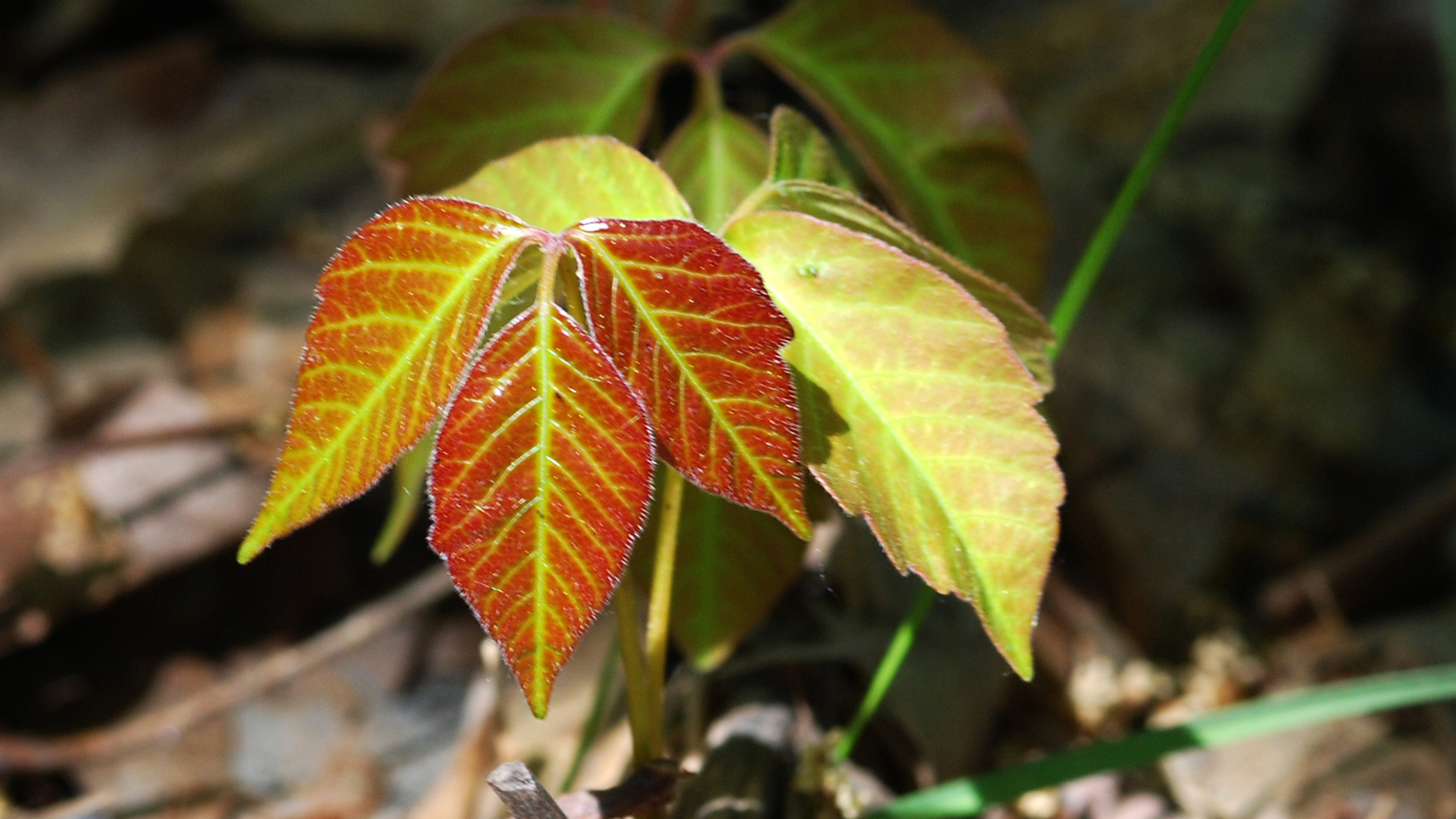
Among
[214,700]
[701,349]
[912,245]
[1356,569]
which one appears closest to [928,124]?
[912,245]

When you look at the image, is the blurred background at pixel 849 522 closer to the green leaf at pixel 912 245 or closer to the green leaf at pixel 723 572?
the green leaf at pixel 723 572

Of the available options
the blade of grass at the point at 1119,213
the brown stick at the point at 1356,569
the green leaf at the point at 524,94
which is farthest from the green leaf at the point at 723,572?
the brown stick at the point at 1356,569

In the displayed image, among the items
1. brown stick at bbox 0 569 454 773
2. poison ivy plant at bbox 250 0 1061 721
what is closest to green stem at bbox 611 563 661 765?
poison ivy plant at bbox 250 0 1061 721

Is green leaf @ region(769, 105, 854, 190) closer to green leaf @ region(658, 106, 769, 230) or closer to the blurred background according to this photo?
green leaf @ region(658, 106, 769, 230)

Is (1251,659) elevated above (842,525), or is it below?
below

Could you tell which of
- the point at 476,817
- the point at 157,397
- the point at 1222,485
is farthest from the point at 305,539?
the point at 1222,485

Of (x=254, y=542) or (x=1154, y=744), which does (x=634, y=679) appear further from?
(x=1154, y=744)

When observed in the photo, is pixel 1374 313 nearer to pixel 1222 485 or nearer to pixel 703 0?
pixel 1222 485
